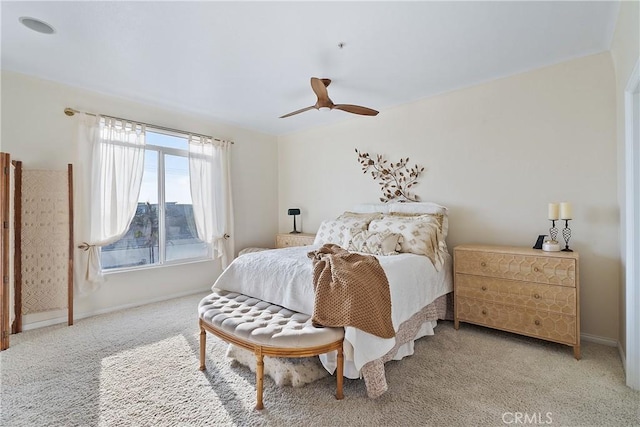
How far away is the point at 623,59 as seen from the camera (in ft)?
7.01

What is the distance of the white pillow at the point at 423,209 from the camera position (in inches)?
131

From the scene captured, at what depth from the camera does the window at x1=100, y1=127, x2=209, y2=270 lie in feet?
12.3

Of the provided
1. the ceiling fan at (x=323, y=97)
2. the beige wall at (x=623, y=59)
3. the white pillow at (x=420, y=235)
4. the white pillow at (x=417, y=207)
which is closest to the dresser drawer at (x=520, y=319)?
the beige wall at (x=623, y=59)

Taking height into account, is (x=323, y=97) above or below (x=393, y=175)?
above

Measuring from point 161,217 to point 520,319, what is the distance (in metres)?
4.34

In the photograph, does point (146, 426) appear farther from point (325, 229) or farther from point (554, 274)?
point (554, 274)

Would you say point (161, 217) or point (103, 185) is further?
point (161, 217)

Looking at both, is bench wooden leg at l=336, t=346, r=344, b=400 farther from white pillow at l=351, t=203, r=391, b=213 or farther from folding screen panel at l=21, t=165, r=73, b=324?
folding screen panel at l=21, t=165, r=73, b=324

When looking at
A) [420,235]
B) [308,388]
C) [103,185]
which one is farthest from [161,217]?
[420,235]

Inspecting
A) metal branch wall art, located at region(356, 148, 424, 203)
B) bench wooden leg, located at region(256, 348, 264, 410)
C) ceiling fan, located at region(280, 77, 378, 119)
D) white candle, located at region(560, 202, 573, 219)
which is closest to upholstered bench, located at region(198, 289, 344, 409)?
bench wooden leg, located at region(256, 348, 264, 410)

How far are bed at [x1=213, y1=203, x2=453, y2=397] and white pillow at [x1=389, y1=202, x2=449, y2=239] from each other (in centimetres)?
1

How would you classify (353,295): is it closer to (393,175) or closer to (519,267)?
(519,267)

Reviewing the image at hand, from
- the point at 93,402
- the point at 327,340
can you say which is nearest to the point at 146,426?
the point at 93,402

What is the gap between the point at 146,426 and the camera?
5.39 feet
